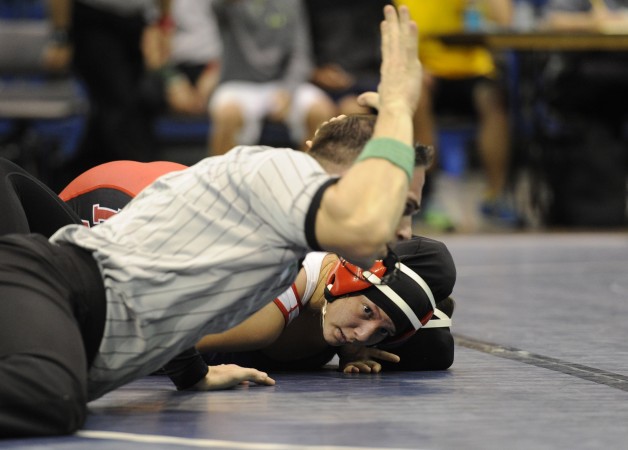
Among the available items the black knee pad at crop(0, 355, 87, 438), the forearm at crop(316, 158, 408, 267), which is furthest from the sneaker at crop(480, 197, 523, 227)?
the black knee pad at crop(0, 355, 87, 438)

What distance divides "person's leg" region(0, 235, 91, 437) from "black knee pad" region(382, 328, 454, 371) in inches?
48.1

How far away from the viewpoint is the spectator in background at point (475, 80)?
8.98 meters

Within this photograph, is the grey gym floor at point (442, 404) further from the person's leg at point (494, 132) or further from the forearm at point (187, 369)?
the person's leg at point (494, 132)

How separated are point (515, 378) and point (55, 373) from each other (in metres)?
1.34

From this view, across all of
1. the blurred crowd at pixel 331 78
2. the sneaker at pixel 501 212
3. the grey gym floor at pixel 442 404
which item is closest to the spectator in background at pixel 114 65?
the blurred crowd at pixel 331 78

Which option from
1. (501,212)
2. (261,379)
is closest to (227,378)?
(261,379)

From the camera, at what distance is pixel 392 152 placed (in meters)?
2.52

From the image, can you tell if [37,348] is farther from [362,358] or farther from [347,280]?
[362,358]

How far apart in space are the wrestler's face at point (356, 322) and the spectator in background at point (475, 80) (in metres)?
5.52

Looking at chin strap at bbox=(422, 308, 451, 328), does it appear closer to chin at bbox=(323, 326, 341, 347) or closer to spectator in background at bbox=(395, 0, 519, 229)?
chin at bbox=(323, 326, 341, 347)

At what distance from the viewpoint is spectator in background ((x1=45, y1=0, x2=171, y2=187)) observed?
8945 millimetres

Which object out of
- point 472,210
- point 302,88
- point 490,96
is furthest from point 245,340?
point 472,210

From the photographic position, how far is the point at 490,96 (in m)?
9.31

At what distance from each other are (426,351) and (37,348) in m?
1.35
